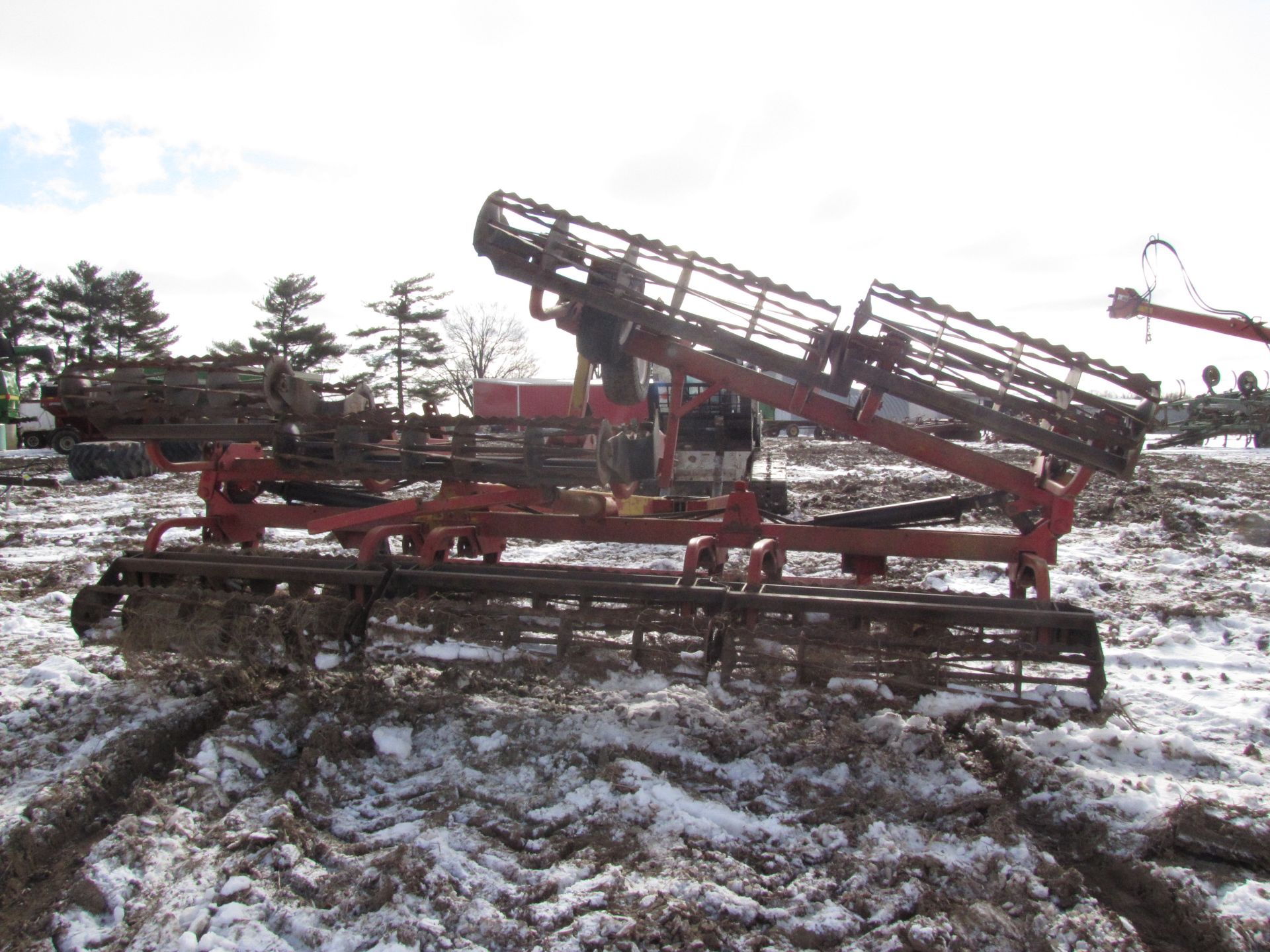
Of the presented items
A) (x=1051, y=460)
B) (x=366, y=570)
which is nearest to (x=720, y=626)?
(x=366, y=570)

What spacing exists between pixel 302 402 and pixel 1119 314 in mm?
19749

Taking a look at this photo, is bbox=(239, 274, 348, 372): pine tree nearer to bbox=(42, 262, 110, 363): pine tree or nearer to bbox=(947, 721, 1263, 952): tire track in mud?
bbox=(42, 262, 110, 363): pine tree

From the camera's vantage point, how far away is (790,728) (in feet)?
12.1

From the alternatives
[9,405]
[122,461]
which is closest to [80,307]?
[9,405]

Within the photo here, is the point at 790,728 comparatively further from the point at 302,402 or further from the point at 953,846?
the point at 302,402

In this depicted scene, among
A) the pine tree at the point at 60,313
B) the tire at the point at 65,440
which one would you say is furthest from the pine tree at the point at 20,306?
the tire at the point at 65,440

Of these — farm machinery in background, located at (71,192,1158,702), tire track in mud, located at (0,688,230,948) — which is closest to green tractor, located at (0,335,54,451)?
farm machinery in background, located at (71,192,1158,702)

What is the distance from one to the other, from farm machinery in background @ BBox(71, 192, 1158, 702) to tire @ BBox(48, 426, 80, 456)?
20.2 m

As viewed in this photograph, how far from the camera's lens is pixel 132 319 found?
1590 inches

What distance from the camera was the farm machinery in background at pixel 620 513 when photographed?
368 cm

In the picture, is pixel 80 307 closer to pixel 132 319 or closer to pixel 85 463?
pixel 132 319

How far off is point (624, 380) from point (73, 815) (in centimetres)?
371

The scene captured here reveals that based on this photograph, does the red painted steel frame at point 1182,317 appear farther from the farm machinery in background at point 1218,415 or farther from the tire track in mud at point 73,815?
the tire track in mud at point 73,815

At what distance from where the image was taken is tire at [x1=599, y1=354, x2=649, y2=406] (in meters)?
5.32
